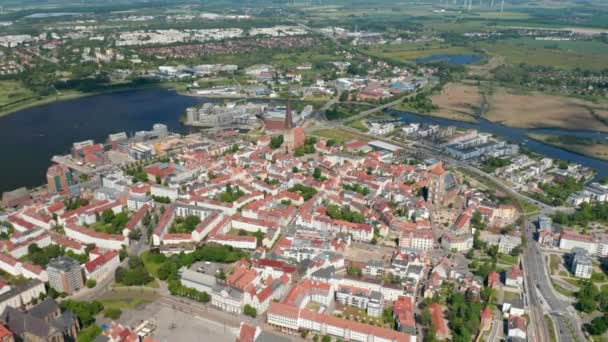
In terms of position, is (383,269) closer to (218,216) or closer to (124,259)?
(218,216)

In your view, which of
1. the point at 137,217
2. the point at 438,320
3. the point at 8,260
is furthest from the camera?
the point at 137,217

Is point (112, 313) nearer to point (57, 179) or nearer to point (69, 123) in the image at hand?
point (57, 179)

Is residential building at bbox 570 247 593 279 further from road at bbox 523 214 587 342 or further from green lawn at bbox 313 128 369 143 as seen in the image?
green lawn at bbox 313 128 369 143

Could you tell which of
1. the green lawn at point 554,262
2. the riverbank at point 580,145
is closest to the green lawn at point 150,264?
the green lawn at point 554,262

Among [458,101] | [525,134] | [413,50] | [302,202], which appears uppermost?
[413,50]

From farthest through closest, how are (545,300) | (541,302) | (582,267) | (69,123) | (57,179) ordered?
(69,123) < (57,179) < (582,267) < (545,300) < (541,302)

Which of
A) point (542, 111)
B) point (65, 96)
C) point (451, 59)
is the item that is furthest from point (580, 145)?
point (65, 96)

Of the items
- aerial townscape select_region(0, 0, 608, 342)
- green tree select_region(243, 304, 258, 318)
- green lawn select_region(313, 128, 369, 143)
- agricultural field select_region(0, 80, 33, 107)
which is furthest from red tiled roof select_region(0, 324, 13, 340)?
agricultural field select_region(0, 80, 33, 107)

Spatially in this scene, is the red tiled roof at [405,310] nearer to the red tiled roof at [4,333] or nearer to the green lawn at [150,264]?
the green lawn at [150,264]
